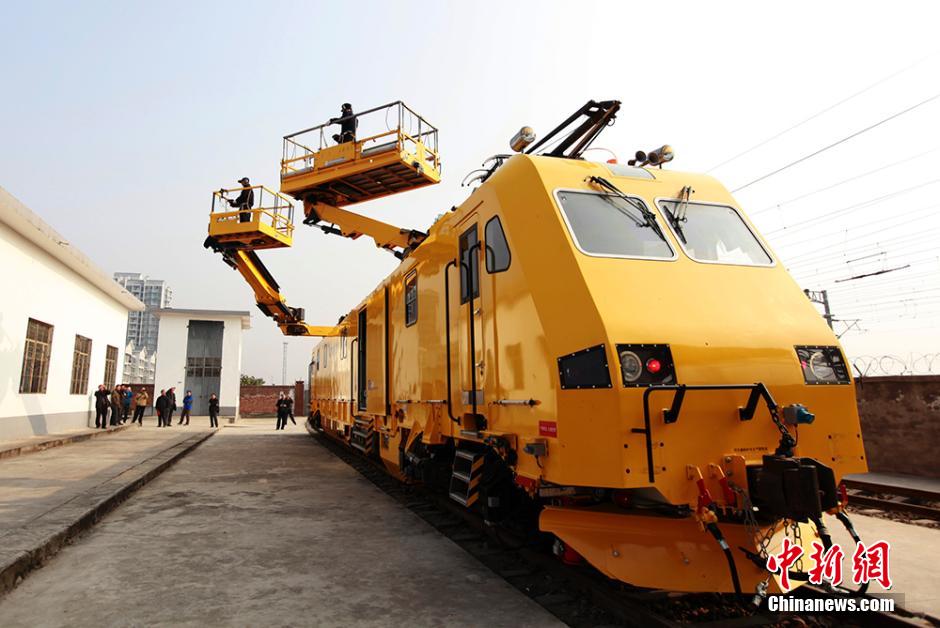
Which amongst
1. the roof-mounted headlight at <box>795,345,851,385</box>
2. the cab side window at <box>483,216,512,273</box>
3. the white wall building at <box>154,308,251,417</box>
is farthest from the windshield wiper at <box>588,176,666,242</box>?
the white wall building at <box>154,308,251,417</box>

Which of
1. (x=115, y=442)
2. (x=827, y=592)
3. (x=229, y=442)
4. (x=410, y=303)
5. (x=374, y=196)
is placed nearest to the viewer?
(x=827, y=592)

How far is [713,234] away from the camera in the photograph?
471 centimetres

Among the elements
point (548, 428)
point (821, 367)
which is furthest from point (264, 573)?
point (821, 367)

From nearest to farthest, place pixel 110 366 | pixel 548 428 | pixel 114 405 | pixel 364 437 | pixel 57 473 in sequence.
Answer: pixel 548 428 → pixel 57 473 → pixel 364 437 → pixel 114 405 → pixel 110 366

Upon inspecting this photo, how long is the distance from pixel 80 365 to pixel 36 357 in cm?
376

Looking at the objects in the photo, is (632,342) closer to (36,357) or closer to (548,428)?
(548,428)

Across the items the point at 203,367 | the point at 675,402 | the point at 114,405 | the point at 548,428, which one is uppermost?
the point at 203,367

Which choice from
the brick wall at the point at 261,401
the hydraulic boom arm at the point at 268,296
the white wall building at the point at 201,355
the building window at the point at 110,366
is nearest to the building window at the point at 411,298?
the hydraulic boom arm at the point at 268,296

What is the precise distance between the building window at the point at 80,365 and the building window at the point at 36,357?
2217 millimetres

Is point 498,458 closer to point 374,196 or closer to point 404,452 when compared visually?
point 404,452

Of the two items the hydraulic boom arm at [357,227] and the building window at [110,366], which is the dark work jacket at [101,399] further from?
the hydraulic boom arm at [357,227]

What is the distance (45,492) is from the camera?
752cm

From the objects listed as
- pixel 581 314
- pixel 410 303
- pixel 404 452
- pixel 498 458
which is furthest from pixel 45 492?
pixel 581 314

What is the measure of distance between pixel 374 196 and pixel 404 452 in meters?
6.77
